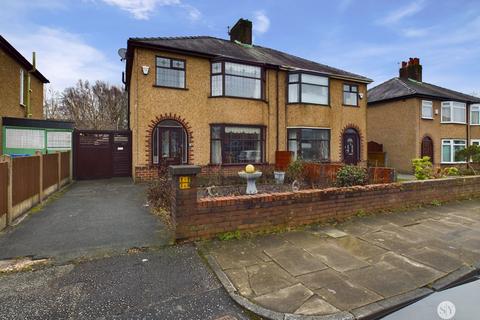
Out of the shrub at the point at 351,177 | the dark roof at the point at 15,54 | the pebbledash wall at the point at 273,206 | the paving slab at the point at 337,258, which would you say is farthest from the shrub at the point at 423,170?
the dark roof at the point at 15,54

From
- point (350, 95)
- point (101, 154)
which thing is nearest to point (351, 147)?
point (350, 95)

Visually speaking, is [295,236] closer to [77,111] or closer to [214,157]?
[214,157]

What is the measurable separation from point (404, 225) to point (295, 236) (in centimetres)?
254

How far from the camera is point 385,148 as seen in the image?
67.3 ft

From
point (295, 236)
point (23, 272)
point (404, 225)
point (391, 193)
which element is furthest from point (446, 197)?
point (23, 272)

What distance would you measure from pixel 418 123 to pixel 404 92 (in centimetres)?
248

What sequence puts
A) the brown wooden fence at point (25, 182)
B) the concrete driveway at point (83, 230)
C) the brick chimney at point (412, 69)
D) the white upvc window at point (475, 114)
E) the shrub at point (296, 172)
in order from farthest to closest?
the brick chimney at point (412, 69) < the white upvc window at point (475, 114) < the shrub at point (296, 172) < the brown wooden fence at point (25, 182) < the concrete driveway at point (83, 230)

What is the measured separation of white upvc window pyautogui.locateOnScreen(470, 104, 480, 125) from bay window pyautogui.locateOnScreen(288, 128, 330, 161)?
48.8 ft

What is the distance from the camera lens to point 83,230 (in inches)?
197

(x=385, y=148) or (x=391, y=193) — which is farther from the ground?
(x=385, y=148)

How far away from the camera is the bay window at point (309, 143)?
557 inches

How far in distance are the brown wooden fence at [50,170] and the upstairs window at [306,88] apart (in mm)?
10670

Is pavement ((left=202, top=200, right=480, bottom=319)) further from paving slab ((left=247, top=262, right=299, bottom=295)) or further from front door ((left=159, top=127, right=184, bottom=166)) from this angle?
front door ((left=159, top=127, right=184, bottom=166))

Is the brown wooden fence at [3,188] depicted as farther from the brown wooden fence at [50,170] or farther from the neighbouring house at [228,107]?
the neighbouring house at [228,107]
